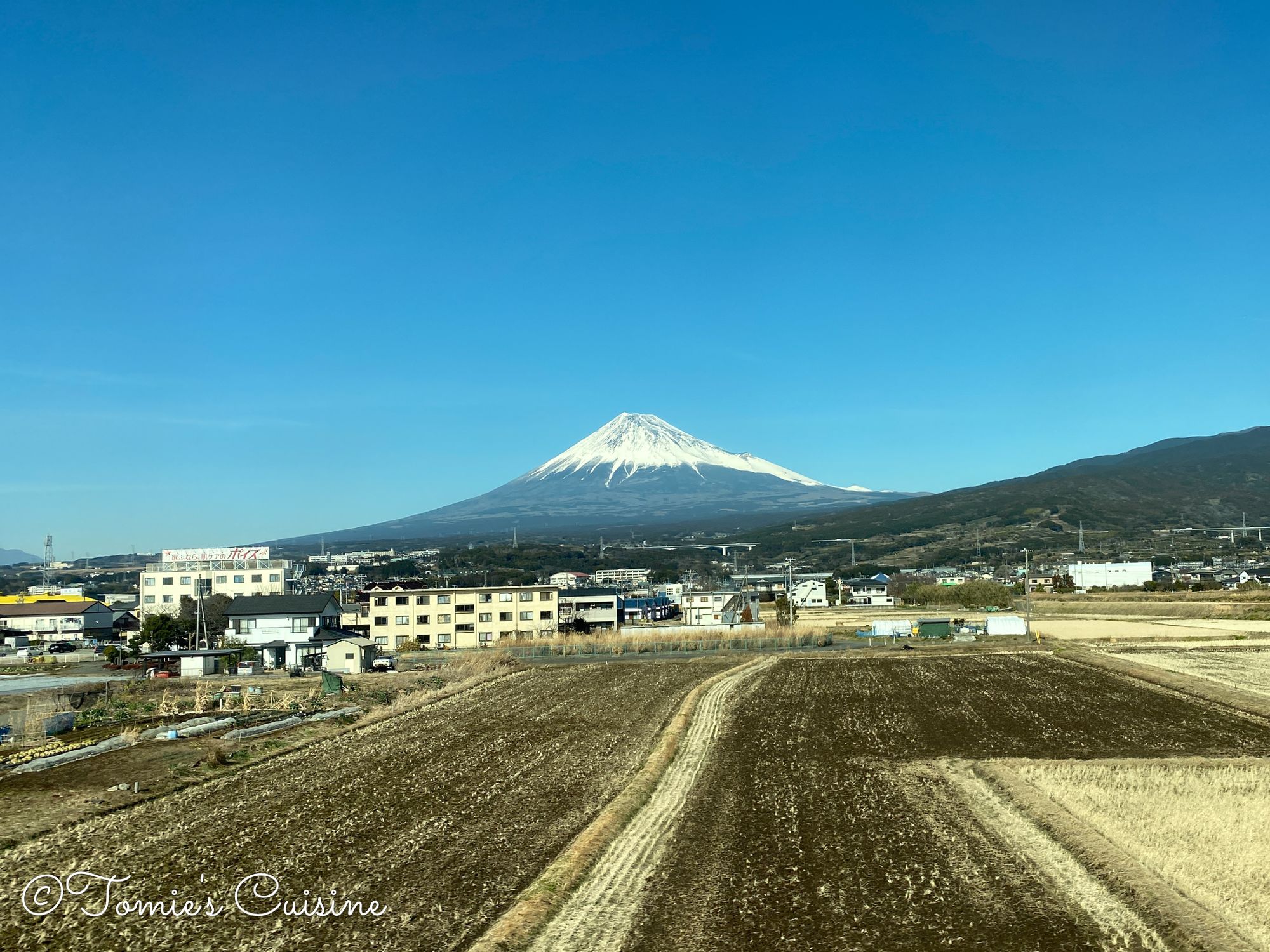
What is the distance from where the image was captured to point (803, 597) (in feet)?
338

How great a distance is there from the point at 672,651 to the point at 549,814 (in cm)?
3846

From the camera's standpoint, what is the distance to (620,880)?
36.4ft

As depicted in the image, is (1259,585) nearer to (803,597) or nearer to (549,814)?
(803,597)

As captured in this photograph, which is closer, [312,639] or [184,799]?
[184,799]

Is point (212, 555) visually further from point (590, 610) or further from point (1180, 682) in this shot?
point (1180, 682)

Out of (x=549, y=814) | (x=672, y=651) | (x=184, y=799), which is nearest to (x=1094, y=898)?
(x=549, y=814)

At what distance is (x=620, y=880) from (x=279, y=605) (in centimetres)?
4611

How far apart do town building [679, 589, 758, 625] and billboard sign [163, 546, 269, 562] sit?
3626 centimetres

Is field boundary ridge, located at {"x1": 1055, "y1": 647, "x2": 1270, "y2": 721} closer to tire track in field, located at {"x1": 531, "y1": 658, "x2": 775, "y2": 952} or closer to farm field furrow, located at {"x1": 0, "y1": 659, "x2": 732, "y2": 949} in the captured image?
farm field furrow, located at {"x1": 0, "y1": 659, "x2": 732, "y2": 949}

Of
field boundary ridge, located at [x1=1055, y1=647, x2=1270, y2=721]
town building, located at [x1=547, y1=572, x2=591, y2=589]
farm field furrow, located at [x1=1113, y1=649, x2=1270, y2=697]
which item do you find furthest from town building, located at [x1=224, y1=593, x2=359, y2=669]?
town building, located at [x1=547, y1=572, x2=591, y2=589]

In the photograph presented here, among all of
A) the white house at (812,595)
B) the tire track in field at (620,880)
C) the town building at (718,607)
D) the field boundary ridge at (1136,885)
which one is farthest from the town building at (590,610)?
the field boundary ridge at (1136,885)

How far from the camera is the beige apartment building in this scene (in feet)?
197

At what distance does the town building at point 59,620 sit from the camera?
253ft
